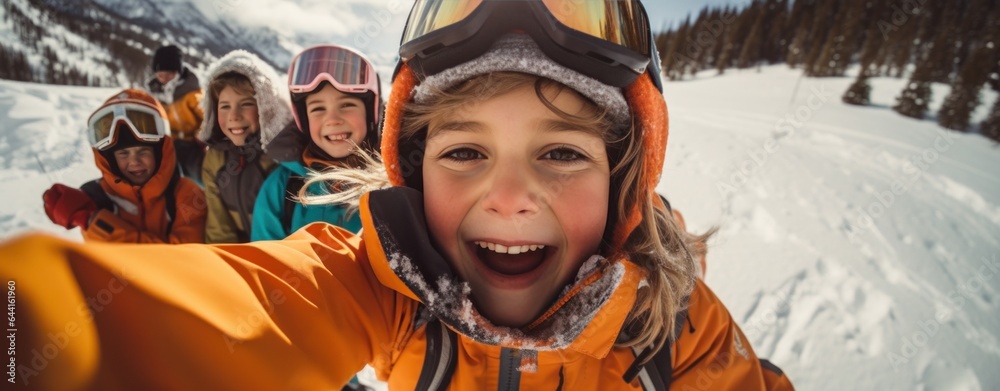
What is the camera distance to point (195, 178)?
425 centimetres

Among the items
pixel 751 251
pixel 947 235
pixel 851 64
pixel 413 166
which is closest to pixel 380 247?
pixel 413 166

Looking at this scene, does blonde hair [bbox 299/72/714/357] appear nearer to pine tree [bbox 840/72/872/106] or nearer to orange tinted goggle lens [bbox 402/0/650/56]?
orange tinted goggle lens [bbox 402/0/650/56]

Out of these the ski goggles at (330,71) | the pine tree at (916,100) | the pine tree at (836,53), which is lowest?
the pine tree at (916,100)

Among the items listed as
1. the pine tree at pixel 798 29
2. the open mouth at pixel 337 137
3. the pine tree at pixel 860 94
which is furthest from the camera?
the pine tree at pixel 798 29

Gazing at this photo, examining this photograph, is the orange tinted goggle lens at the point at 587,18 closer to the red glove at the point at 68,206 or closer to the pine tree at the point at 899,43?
the red glove at the point at 68,206

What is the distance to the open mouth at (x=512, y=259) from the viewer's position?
1.40 m

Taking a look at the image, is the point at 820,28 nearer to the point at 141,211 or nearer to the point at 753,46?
the point at 753,46

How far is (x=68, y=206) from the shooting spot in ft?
9.40

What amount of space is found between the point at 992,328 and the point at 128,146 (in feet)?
27.4

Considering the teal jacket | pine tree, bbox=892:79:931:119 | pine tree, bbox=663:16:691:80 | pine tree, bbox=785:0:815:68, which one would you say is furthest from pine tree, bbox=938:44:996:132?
the teal jacket

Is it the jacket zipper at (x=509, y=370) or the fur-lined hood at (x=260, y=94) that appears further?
the fur-lined hood at (x=260, y=94)

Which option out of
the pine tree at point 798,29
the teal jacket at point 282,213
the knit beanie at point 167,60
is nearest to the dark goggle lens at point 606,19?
the teal jacket at point 282,213

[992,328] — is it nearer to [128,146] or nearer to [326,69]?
[326,69]

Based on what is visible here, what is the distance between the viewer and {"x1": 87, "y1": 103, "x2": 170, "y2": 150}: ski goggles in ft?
10.2
